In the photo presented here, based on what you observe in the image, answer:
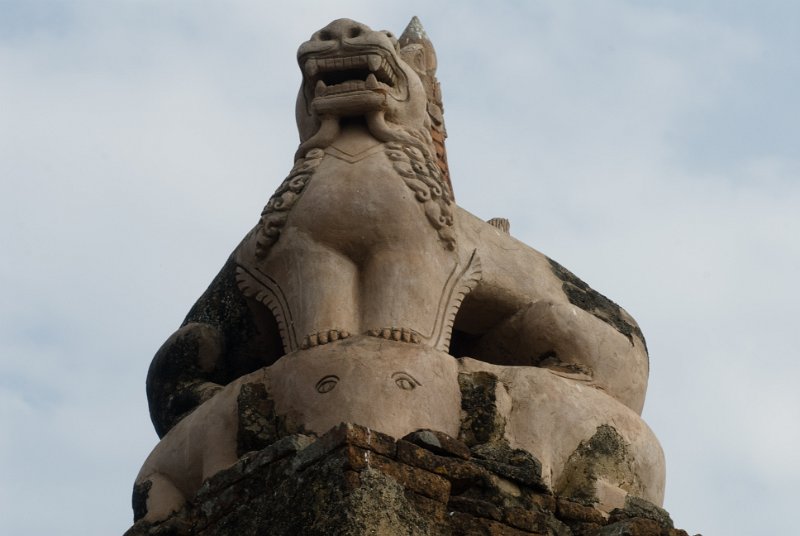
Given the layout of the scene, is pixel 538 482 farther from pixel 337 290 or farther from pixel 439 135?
pixel 439 135

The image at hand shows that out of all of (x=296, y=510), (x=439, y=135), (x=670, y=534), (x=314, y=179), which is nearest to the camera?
(x=296, y=510)

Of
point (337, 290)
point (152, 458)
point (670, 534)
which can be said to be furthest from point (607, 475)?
point (152, 458)

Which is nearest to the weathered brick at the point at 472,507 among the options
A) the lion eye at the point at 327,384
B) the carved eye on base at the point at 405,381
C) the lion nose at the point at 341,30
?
the carved eye on base at the point at 405,381

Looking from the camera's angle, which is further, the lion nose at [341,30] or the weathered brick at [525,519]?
the lion nose at [341,30]

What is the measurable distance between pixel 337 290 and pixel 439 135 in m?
2.29

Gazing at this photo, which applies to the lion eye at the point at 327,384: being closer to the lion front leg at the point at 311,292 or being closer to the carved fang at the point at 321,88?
the lion front leg at the point at 311,292

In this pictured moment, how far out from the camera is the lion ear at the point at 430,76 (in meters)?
12.1

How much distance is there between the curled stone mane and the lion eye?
0.98 meters

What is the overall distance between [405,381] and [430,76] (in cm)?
311

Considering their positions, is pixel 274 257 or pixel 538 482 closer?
pixel 538 482

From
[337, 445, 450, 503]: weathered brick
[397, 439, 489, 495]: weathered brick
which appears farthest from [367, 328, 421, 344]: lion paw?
[337, 445, 450, 503]: weathered brick

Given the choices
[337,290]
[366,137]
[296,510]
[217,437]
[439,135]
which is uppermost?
[439,135]

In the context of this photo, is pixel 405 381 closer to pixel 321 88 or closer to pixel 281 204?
pixel 281 204

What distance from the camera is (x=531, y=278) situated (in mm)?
10883
